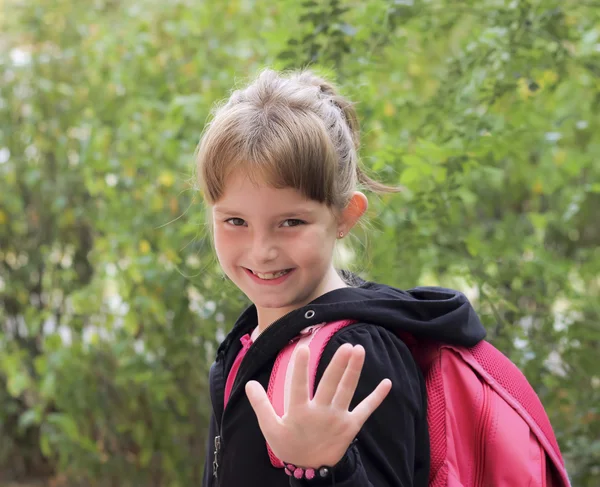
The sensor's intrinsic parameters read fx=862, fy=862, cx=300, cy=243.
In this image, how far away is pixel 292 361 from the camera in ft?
4.55

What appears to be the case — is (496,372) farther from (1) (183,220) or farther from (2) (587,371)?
(1) (183,220)

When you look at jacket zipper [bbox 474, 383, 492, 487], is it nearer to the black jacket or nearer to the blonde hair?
the black jacket

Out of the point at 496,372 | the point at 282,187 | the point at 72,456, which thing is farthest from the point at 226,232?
the point at 72,456

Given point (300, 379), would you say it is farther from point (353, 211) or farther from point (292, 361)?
point (353, 211)

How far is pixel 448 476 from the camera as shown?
1.37 metres

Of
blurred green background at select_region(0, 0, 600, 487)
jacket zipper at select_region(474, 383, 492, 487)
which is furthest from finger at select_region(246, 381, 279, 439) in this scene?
blurred green background at select_region(0, 0, 600, 487)

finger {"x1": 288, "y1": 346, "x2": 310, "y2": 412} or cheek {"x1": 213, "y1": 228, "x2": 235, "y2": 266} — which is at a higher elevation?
cheek {"x1": 213, "y1": 228, "x2": 235, "y2": 266}

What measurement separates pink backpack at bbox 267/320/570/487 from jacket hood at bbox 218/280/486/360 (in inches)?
0.7

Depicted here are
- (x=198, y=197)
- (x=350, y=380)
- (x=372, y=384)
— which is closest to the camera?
(x=350, y=380)

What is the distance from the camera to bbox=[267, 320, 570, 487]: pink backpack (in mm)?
1384

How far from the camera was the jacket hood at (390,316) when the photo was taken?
4.69 feet

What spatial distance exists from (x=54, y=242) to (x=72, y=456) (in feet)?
3.89

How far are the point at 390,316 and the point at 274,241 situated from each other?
0.23 metres

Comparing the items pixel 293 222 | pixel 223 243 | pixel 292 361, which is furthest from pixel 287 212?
pixel 292 361
